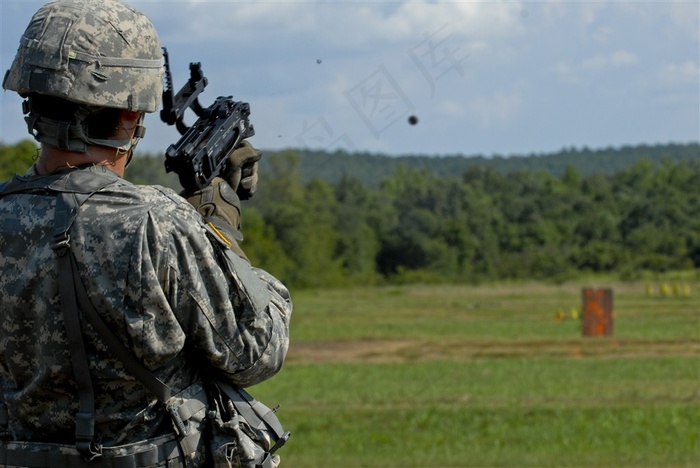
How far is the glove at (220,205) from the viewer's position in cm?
321

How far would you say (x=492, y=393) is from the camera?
16016mm

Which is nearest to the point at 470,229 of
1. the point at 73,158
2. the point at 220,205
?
the point at 220,205

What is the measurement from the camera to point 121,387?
2.68 metres

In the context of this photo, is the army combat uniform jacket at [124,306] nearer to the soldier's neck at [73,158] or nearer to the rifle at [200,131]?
the soldier's neck at [73,158]

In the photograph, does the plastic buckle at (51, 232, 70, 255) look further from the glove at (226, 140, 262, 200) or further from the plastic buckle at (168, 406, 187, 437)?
the glove at (226, 140, 262, 200)

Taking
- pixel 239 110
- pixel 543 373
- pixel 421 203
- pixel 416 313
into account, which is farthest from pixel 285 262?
pixel 239 110

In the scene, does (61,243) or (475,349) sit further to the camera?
(475,349)

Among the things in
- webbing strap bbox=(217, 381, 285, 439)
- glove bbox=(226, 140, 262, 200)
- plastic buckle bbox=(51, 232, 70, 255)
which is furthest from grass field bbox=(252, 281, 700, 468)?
plastic buckle bbox=(51, 232, 70, 255)

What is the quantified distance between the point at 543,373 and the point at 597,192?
69937 millimetres

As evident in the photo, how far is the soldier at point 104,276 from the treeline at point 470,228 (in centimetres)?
4861

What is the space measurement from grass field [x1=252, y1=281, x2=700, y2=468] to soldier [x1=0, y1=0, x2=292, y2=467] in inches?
279

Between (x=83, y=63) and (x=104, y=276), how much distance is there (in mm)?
505

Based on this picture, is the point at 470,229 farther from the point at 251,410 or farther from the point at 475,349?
the point at 251,410

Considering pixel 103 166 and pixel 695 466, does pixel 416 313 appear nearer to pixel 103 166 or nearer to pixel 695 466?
pixel 695 466
